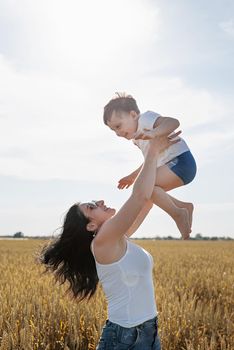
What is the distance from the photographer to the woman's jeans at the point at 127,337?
2666 mm

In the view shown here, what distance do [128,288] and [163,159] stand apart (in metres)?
1.18

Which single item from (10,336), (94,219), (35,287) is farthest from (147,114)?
(35,287)

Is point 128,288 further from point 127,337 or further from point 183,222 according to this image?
point 183,222

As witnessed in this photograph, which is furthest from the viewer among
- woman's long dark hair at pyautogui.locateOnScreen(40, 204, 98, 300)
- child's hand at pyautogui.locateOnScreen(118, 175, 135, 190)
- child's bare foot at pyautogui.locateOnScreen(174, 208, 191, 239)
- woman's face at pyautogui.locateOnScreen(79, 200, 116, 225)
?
child's hand at pyautogui.locateOnScreen(118, 175, 135, 190)

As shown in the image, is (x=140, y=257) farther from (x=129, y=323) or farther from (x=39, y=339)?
(x=39, y=339)

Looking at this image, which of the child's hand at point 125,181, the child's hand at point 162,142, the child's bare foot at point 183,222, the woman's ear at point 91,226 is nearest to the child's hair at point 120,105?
the child's hand at point 125,181

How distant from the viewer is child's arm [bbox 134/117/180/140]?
9.68ft

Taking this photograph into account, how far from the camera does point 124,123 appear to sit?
358 centimetres

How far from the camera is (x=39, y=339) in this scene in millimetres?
5004

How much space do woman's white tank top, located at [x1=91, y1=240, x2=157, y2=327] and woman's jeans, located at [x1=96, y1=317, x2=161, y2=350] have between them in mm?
29

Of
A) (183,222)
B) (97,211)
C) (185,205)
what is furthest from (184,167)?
(97,211)

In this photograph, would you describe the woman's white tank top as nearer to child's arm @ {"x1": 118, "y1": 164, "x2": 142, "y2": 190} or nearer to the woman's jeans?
the woman's jeans

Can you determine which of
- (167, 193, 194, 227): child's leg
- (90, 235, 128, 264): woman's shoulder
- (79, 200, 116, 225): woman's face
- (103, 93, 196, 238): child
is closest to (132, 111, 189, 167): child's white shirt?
(103, 93, 196, 238): child

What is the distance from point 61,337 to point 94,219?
8.21 feet
